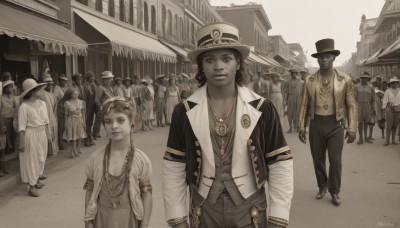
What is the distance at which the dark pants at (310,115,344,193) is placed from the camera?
568 cm

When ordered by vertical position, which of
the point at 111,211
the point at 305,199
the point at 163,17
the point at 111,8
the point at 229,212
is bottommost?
the point at 305,199

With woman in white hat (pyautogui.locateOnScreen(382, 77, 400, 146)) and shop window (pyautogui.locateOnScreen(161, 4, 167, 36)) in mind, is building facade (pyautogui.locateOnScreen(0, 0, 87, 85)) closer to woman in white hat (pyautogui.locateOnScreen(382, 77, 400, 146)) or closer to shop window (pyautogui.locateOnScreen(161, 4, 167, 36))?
woman in white hat (pyautogui.locateOnScreen(382, 77, 400, 146))

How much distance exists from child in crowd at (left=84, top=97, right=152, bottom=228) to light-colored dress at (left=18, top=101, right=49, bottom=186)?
3628mm

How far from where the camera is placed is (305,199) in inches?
236

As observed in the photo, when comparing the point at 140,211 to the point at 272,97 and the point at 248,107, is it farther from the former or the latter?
the point at 272,97

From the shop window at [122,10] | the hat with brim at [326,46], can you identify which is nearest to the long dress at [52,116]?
the hat with brim at [326,46]

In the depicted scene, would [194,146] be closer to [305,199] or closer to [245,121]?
[245,121]

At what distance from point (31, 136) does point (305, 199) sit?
14.0 ft

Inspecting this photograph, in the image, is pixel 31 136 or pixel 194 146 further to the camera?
pixel 31 136

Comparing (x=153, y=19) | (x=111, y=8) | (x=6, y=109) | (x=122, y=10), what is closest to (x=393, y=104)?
(x=6, y=109)

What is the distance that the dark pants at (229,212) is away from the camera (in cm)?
239

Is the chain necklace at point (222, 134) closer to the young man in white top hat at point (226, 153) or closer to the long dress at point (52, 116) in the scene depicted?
the young man in white top hat at point (226, 153)

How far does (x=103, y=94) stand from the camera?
1162 cm

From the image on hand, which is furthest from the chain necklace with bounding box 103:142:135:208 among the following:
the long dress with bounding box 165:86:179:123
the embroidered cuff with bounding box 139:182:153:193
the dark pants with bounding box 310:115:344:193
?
the long dress with bounding box 165:86:179:123
